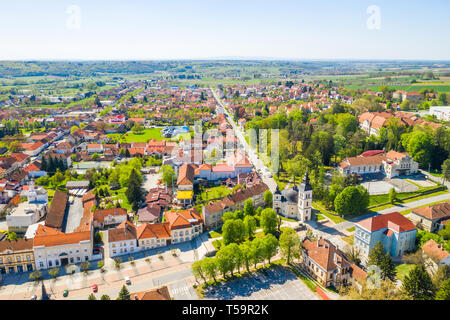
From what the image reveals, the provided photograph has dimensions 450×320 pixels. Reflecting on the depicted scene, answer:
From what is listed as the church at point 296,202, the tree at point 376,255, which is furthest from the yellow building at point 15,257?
the tree at point 376,255

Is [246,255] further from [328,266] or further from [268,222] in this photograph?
[328,266]

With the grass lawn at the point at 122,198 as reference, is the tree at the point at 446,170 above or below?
above

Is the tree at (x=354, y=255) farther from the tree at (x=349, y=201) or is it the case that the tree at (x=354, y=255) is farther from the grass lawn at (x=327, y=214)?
the tree at (x=349, y=201)

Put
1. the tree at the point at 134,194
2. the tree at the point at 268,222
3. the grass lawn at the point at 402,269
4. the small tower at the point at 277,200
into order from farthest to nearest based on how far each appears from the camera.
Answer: the tree at the point at 134,194 < the small tower at the point at 277,200 < the tree at the point at 268,222 < the grass lawn at the point at 402,269

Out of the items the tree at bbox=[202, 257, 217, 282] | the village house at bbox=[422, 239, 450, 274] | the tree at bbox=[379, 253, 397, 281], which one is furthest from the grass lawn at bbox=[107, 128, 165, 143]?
the village house at bbox=[422, 239, 450, 274]

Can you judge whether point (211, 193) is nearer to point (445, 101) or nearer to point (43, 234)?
point (43, 234)
